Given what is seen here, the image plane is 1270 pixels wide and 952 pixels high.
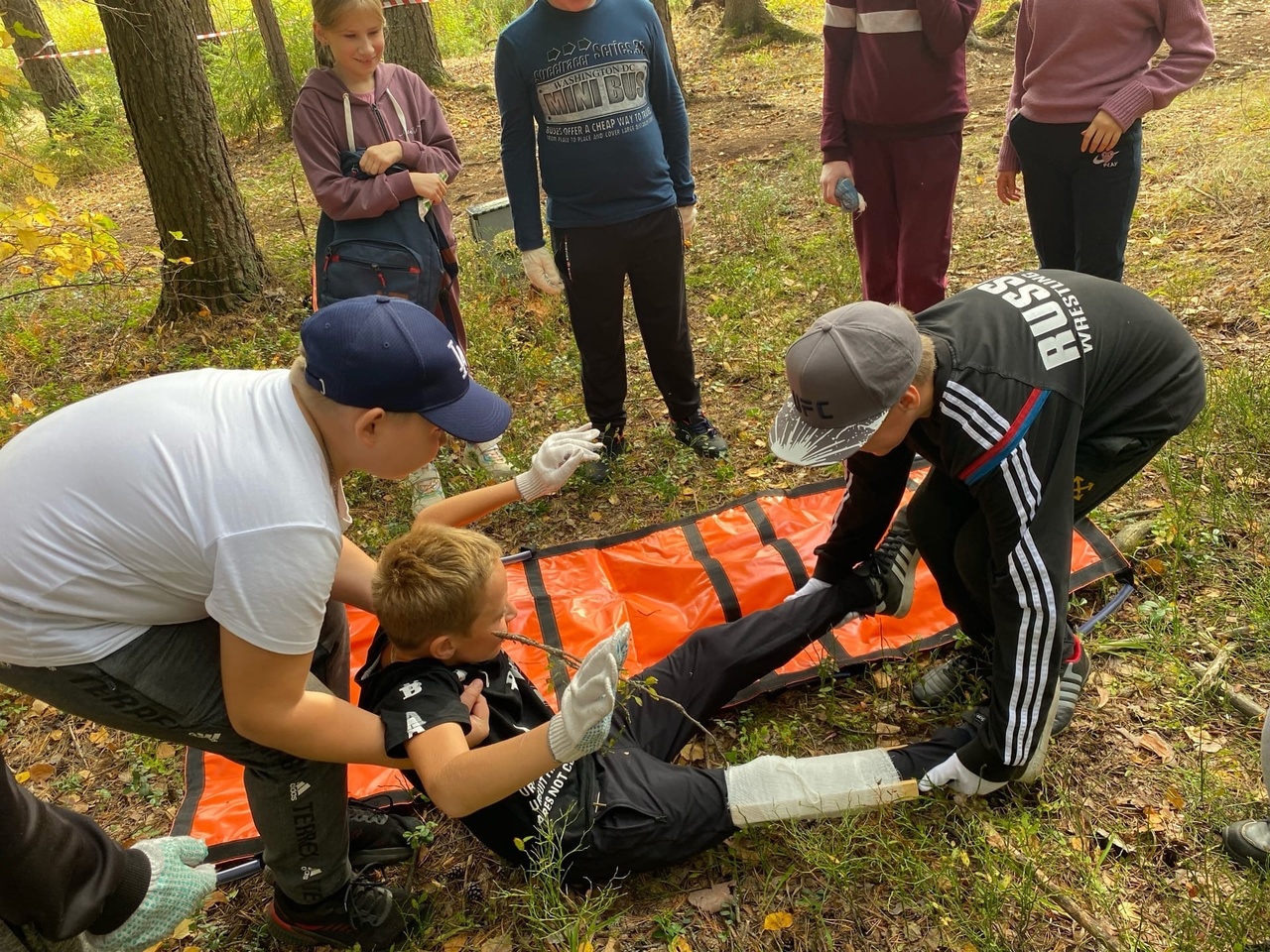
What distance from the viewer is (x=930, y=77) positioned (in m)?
3.43

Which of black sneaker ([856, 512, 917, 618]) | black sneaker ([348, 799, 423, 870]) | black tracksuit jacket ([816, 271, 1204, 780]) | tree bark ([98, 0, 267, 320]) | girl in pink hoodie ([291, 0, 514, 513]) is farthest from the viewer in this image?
tree bark ([98, 0, 267, 320])

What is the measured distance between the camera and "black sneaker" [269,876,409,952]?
2.10 metres

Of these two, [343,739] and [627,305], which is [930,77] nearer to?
[627,305]

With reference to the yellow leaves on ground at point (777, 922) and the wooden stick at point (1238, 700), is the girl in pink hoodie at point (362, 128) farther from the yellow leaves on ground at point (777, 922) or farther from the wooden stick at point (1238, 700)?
the wooden stick at point (1238, 700)

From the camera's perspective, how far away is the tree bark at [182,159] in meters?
5.01

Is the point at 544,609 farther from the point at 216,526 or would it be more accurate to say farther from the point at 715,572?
the point at 216,526

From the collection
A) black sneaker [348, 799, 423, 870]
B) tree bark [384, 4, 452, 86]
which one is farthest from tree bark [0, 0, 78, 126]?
black sneaker [348, 799, 423, 870]

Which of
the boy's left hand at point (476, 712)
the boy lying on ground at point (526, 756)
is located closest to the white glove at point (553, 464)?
the boy lying on ground at point (526, 756)

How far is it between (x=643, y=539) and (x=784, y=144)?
5.79 m

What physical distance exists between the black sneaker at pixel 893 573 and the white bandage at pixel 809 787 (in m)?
0.63

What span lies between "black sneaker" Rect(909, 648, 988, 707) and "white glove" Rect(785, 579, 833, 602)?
40 cm

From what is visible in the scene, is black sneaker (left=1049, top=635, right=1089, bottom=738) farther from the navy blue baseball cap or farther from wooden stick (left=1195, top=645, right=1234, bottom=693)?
the navy blue baseball cap

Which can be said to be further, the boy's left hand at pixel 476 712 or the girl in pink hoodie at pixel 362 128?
the girl in pink hoodie at pixel 362 128

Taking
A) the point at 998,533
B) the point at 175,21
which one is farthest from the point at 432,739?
the point at 175,21
